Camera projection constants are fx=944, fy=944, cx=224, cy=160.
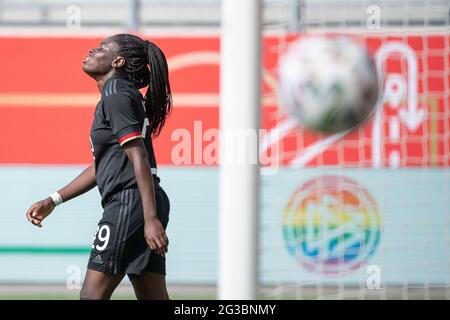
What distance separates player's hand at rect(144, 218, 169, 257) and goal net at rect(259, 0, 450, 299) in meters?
5.24

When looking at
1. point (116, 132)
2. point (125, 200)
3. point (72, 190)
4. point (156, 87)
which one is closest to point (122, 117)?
point (116, 132)

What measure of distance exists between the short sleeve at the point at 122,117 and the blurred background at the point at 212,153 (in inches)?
195

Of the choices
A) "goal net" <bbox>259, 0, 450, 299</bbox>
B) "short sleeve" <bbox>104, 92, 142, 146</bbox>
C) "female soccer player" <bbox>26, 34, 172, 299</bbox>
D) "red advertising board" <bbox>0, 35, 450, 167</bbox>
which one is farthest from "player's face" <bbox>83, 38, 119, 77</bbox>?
"red advertising board" <bbox>0, 35, 450, 167</bbox>

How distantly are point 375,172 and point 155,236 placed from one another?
6.17 m

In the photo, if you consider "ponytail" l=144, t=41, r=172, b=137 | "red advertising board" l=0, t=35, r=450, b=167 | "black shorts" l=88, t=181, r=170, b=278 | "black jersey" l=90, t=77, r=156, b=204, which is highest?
"red advertising board" l=0, t=35, r=450, b=167

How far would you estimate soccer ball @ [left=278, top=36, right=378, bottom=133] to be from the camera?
13.6ft

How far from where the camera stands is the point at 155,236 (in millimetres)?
3848

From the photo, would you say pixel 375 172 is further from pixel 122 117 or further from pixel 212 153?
pixel 122 117

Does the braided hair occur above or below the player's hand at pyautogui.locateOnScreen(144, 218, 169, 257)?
above

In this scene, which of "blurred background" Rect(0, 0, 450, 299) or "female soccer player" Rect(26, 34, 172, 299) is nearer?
"female soccer player" Rect(26, 34, 172, 299)

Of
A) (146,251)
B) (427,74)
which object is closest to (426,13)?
(427,74)

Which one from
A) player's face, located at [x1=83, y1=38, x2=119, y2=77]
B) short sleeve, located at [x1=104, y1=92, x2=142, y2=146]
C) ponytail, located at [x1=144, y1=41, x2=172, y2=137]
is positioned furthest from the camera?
ponytail, located at [x1=144, y1=41, x2=172, y2=137]

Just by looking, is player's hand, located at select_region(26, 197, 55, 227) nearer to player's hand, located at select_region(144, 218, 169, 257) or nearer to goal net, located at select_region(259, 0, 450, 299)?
player's hand, located at select_region(144, 218, 169, 257)

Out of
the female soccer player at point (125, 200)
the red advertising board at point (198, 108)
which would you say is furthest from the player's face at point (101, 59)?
the red advertising board at point (198, 108)
